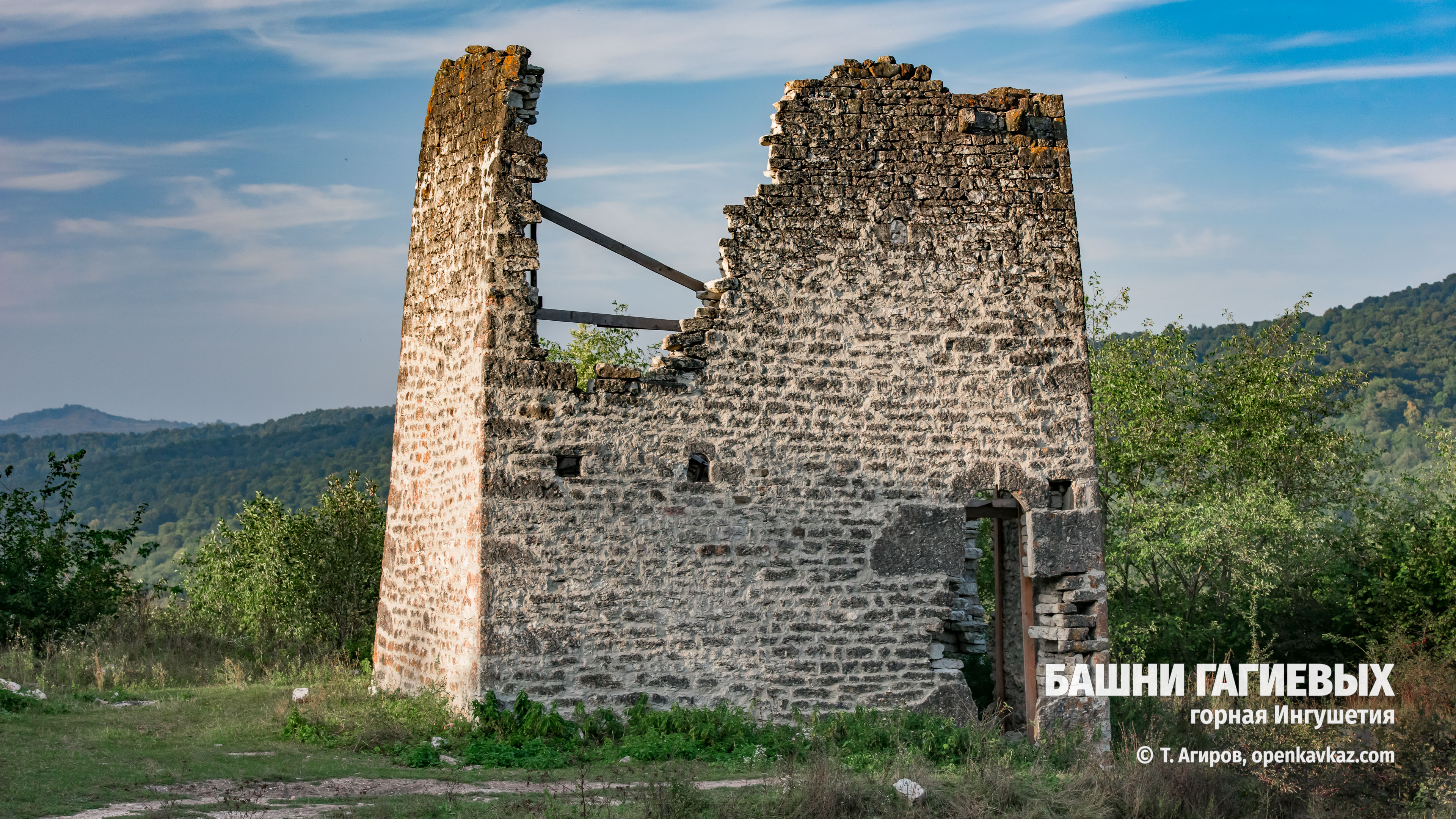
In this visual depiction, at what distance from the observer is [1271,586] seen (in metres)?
15.4

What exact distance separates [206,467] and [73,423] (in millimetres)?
33861

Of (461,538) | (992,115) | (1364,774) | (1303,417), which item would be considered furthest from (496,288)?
(1303,417)

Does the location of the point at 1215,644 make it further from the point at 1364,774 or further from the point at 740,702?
the point at 740,702

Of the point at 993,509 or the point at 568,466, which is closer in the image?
the point at 568,466

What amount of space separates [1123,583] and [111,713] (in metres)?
12.8

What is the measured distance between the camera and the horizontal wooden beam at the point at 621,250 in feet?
32.4

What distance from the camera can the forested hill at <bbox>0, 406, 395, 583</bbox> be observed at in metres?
44.3

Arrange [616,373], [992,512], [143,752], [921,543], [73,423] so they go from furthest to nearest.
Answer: [73,423]
[992,512]
[921,543]
[616,373]
[143,752]

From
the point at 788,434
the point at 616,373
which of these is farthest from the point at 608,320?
the point at 788,434

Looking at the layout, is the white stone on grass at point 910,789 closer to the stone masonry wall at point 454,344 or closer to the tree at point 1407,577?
the stone masonry wall at point 454,344

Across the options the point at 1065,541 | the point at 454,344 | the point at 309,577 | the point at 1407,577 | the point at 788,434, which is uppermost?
the point at 454,344

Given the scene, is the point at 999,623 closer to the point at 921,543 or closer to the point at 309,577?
the point at 921,543

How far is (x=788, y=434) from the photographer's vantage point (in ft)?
32.3

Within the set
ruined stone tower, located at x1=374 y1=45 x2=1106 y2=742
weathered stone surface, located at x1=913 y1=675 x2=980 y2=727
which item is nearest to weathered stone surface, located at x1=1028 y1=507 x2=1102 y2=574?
ruined stone tower, located at x1=374 y1=45 x2=1106 y2=742
